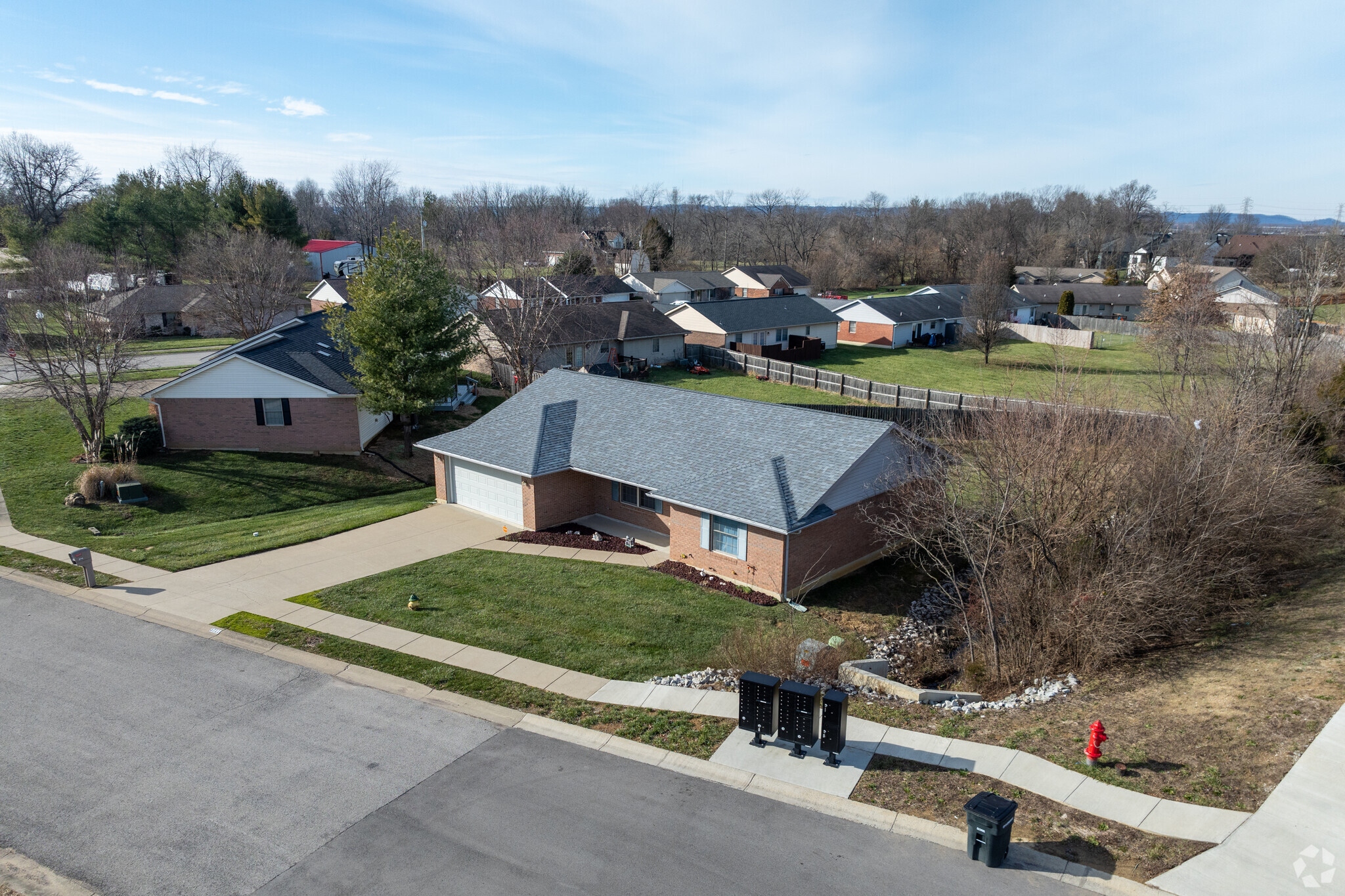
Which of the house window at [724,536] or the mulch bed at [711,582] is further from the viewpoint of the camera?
the house window at [724,536]

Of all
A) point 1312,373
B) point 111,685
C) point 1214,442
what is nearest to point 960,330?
point 1312,373

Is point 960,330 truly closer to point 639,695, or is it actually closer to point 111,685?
point 639,695

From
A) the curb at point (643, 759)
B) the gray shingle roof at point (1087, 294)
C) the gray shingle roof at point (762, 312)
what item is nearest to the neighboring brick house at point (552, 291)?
the gray shingle roof at point (762, 312)

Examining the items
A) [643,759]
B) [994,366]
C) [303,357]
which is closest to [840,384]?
[994,366]

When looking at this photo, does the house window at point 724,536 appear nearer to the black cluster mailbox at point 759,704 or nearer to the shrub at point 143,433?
the black cluster mailbox at point 759,704

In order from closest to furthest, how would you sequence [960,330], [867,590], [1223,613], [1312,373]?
[1223,613], [867,590], [1312,373], [960,330]

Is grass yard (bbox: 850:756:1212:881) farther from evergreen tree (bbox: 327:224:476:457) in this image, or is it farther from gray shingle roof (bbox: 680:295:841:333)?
gray shingle roof (bbox: 680:295:841:333)
